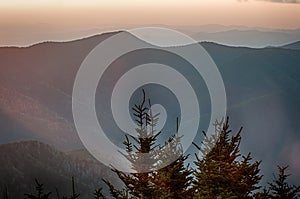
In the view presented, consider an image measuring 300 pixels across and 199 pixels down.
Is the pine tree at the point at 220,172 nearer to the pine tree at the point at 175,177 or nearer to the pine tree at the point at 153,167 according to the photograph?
the pine tree at the point at 175,177

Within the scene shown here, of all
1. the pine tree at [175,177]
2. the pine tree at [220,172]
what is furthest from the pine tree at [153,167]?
the pine tree at [220,172]

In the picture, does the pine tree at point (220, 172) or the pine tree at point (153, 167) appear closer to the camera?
the pine tree at point (220, 172)

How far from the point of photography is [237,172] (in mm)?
11047

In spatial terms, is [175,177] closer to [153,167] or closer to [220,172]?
[153,167]

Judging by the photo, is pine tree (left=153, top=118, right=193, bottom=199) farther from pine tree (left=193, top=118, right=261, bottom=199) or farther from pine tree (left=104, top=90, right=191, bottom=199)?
pine tree (left=193, top=118, right=261, bottom=199)

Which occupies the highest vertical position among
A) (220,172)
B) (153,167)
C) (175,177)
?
(153,167)

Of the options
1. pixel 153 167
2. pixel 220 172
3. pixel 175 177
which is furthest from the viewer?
pixel 153 167

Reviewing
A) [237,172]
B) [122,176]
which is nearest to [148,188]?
[122,176]

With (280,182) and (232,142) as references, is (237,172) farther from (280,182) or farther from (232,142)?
(280,182)

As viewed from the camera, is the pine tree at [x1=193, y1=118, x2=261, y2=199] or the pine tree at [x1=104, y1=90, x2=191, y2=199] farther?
the pine tree at [x1=104, y1=90, x2=191, y2=199]

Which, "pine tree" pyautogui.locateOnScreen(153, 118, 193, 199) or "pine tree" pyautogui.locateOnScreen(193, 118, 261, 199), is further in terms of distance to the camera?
"pine tree" pyautogui.locateOnScreen(153, 118, 193, 199)

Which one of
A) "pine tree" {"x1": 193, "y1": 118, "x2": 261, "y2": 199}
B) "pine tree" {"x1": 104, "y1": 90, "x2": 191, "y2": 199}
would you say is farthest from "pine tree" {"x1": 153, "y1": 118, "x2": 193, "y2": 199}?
"pine tree" {"x1": 193, "y1": 118, "x2": 261, "y2": 199}

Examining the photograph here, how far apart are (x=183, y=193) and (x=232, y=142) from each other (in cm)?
189

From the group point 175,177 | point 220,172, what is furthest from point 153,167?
point 220,172
